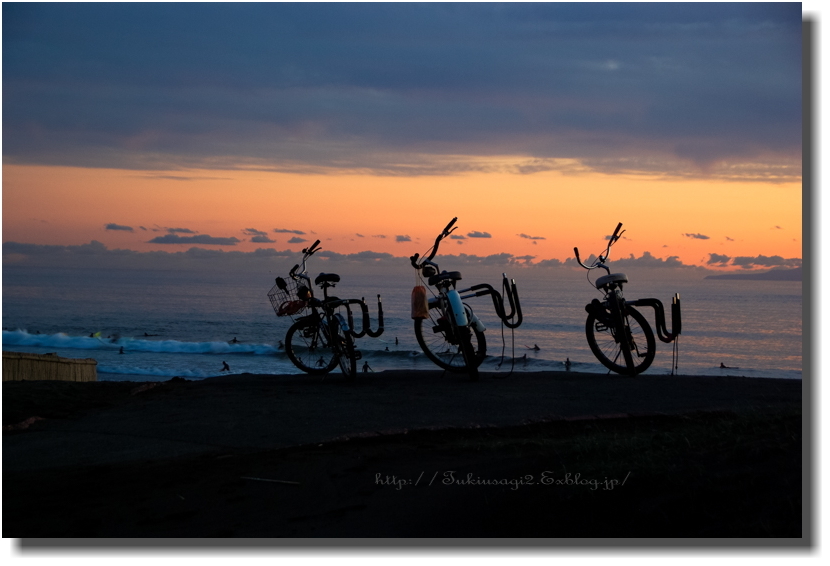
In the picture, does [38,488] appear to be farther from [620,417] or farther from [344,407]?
[620,417]

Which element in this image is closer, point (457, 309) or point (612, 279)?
point (457, 309)

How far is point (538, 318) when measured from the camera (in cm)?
5444

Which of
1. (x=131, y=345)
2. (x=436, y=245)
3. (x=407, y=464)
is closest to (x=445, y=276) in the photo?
(x=436, y=245)

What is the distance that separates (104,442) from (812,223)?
5.43 m

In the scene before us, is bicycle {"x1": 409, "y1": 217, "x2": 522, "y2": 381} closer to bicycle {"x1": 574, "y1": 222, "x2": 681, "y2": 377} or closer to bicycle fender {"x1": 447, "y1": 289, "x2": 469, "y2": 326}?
bicycle fender {"x1": 447, "y1": 289, "x2": 469, "y2": 326}

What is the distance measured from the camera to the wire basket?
9094 millimetres

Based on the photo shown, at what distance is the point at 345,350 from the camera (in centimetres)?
849

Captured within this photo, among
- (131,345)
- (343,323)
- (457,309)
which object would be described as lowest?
(131,345)

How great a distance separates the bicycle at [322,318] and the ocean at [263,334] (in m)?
8.73

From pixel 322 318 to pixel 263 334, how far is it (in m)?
37.5

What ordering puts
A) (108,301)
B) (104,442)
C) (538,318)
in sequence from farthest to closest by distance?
(108,301), (538,318), (104,442)

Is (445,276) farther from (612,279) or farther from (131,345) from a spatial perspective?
(131,345)

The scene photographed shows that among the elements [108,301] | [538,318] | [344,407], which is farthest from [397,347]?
[108,301]

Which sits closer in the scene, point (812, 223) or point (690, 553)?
point (690, 553)
